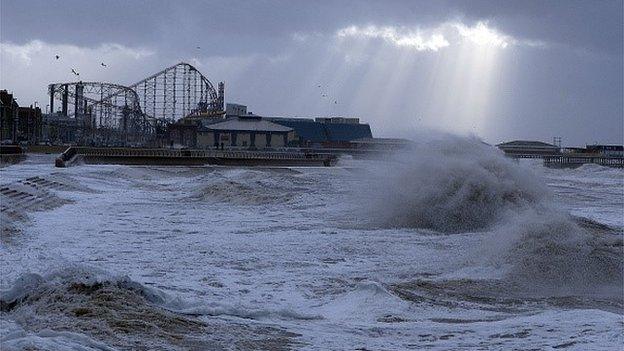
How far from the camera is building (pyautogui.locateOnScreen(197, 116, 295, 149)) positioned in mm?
84188

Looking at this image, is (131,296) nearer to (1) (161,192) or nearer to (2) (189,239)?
(2) (189,239)

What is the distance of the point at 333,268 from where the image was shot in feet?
34.3

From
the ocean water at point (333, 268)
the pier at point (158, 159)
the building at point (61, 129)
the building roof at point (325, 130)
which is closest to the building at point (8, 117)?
the building at point (61, 129)

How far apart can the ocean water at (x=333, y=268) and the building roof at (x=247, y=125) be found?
208 ft

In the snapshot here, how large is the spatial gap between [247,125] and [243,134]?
81.6 inches

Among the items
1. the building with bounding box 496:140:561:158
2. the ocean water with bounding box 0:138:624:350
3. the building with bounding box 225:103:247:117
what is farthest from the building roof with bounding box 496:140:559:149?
the ocean water with bounding box 0:138:624:350

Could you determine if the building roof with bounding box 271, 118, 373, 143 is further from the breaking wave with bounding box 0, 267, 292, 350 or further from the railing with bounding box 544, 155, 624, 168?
the breaking wave with bounding box 0, 267, 292, 350

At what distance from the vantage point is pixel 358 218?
1736 centimetres

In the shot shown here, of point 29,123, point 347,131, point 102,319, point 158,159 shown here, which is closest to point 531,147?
point 347,131

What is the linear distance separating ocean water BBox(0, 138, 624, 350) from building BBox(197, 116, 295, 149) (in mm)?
62456

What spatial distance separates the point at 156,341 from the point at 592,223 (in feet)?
43.8

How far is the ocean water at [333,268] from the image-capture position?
653cm

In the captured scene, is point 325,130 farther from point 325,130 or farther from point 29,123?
point 29,123

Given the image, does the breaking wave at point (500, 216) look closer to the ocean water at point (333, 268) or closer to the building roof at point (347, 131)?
the ocean water at point (333, 268)
